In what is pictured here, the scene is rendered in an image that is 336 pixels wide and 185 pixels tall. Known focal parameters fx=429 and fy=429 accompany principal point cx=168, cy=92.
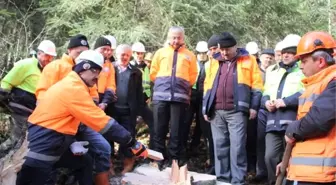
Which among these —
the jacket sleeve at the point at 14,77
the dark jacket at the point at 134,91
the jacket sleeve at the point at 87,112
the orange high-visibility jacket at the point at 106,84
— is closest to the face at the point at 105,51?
the orange high-visibility jacket at the point at 106,84

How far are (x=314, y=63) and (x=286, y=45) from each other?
7.48 feet

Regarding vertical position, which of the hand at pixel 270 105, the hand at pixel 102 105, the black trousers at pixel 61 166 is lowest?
the black trousers at pixel 61 166

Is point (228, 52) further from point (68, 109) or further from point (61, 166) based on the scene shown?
point (61, 166)

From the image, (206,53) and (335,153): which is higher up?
(206,53)

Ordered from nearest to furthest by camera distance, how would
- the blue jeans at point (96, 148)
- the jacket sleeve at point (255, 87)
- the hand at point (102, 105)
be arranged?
1. the blue jeans at point (96, 148)
2. the jacket sleeve at point (255, 87)
3. the hand at point (102, 105)

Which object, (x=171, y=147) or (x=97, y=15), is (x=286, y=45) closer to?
(x=171, y=147)

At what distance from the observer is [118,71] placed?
6910 mm

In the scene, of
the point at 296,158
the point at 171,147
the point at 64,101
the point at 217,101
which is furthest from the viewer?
the point at 171,147

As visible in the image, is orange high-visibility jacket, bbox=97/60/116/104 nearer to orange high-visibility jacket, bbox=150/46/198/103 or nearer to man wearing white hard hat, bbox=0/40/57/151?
orange high-visibility jacket, bbox=150/46/198/103

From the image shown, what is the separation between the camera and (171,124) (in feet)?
21.9

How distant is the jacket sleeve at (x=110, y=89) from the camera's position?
21.2ft

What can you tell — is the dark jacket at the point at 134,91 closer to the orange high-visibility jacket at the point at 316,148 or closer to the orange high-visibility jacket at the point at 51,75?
the orange high-visibility jacket at the point at 51,75

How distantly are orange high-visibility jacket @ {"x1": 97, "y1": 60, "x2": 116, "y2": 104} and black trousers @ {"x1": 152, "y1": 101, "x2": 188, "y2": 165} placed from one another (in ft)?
2.33

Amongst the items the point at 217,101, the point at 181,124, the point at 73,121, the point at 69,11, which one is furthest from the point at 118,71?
the point at 69,11
